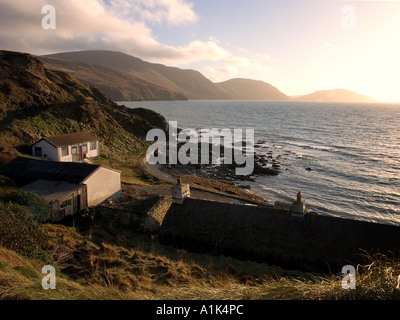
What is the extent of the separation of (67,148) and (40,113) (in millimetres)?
14142

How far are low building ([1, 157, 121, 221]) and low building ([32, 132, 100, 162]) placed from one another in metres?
8.55

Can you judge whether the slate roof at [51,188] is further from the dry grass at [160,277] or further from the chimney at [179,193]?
the chimney at [179,193]

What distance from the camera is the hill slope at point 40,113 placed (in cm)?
4212

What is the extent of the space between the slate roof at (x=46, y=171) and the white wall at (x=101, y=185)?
0.58m

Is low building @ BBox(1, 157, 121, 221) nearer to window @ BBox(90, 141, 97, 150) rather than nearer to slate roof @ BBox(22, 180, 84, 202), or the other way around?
slate roof @ BBox(22, 180, 84, 202)

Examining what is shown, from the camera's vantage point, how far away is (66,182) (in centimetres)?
2441

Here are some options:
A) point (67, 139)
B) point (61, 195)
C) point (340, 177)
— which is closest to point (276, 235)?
point (61, 195)

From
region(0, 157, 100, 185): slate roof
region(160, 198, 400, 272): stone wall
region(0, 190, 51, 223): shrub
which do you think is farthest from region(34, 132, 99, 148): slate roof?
region(160, 198, 400, 272): stone wall

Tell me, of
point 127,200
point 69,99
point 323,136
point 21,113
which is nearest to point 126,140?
point 69,99

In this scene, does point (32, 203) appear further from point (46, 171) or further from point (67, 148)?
point (67, 148)

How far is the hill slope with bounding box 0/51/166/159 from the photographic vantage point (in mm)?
42122
